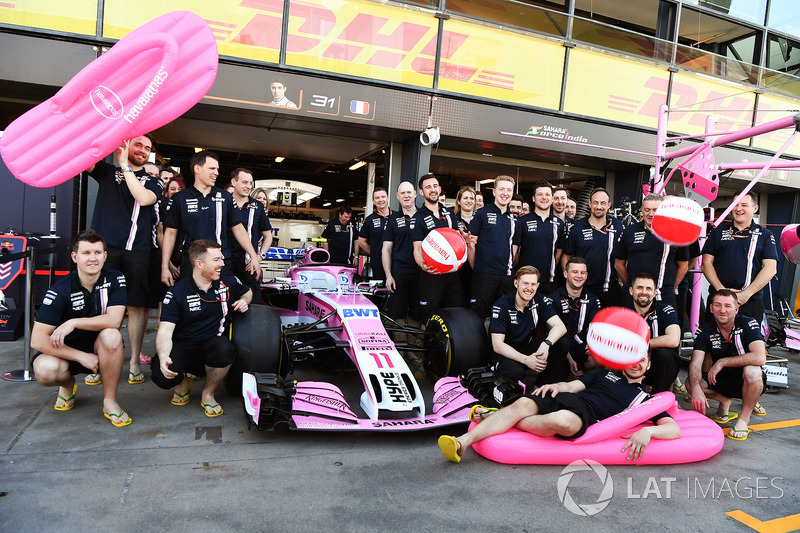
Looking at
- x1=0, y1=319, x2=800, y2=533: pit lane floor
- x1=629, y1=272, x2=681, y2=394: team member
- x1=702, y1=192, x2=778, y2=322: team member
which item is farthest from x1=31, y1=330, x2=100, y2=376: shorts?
x1=702, y1=192, x2=778, y2=322: team member

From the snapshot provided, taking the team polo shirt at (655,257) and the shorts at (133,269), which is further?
the team polo shirt at (655,257)

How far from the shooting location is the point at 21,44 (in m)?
5.91

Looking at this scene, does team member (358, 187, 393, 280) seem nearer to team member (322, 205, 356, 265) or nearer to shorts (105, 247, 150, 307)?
team member (322, 205, 356, 265)

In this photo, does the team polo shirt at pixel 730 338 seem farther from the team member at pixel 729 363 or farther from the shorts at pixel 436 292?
the shorts at pixel 436 292

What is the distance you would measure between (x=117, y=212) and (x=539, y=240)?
11.7 ft

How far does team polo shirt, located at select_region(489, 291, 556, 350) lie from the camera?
13.5 feet

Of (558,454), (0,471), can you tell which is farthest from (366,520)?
(0,471)

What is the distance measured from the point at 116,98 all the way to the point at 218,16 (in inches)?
146

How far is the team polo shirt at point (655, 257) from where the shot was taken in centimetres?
459

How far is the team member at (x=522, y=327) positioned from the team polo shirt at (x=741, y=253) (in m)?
1.86

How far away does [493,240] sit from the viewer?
4.84m

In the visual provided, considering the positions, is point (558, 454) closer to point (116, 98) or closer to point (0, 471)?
point (0, 471)

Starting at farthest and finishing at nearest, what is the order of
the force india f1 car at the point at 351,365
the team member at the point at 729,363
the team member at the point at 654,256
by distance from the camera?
the team member at the point at 654,256
the team member at the point at 729,363
the force india f1 car at the point at 351,365

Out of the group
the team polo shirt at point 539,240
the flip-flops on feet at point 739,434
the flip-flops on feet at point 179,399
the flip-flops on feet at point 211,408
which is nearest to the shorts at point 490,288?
the team polo shirt at point 539,240
